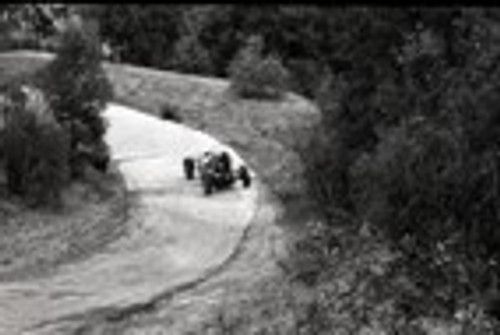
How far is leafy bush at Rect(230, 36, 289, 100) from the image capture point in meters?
22.4

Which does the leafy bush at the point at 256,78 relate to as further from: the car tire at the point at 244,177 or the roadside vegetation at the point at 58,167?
the roadside vegetation at the point at 58,167

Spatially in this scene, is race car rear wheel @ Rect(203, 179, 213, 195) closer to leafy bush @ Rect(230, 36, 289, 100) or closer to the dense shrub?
the dense shrub

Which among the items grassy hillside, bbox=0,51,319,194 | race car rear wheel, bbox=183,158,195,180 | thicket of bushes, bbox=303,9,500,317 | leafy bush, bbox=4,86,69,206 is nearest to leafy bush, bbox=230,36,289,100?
grassy hillside, bbox=0,51,319,194

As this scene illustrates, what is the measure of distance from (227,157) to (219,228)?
2.16 metres

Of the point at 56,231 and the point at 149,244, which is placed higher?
the point at 56,231

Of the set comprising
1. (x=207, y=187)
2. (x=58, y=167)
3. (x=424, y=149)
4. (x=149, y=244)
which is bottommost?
(x=149, y=244)

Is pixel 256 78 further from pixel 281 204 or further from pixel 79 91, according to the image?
pixel 79 91

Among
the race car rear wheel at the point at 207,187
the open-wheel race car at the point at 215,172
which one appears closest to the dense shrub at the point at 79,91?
the open-wheel race car at the point at 215,172

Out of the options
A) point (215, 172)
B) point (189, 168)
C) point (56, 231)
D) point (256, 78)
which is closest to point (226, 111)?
point (256, 78)

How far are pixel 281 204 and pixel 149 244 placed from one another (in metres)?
3.13

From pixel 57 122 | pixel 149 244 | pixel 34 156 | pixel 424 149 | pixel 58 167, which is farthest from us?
pixel 57 122

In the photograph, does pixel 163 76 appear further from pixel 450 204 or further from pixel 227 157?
pixel 450 204

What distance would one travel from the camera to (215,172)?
51.2 ft

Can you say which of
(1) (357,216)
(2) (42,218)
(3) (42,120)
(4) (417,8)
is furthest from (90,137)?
(4) (417,8)
